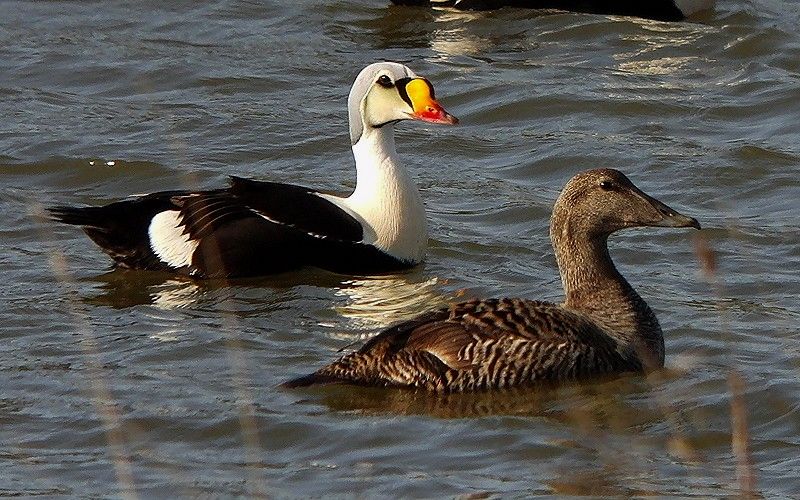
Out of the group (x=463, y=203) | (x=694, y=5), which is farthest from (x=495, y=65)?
(x=463, y=203)

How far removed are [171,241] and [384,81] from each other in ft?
4.08

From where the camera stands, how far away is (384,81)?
8695 mm

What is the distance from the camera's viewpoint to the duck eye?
→ 28.5ft

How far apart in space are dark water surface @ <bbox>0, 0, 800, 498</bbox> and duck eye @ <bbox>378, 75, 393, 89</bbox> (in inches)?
33.7

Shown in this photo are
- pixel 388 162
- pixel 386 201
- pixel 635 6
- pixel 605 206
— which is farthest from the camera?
pixel 635 6

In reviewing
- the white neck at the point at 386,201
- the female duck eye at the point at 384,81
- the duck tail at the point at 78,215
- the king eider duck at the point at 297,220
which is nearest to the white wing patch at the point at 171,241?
the king eider duck at the point at 297,220

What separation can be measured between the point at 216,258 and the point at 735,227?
2547 millimetres

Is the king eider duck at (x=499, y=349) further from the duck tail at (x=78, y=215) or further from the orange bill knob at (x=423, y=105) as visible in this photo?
the duck tail at (x=78, y=215)

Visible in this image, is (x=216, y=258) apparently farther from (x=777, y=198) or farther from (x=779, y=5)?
(x=779, y=5)

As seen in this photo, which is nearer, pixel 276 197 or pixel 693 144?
pixel 276 197

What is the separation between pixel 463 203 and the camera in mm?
9719

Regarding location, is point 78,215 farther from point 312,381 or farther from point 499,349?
point 499,349

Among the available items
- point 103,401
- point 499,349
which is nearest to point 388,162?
point 499,349

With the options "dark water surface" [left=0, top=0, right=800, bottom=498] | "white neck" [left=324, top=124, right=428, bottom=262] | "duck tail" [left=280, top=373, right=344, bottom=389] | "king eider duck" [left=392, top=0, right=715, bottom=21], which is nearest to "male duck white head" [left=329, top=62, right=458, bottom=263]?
"white neck" [left=324, top=124, right=428, bottom=262]
